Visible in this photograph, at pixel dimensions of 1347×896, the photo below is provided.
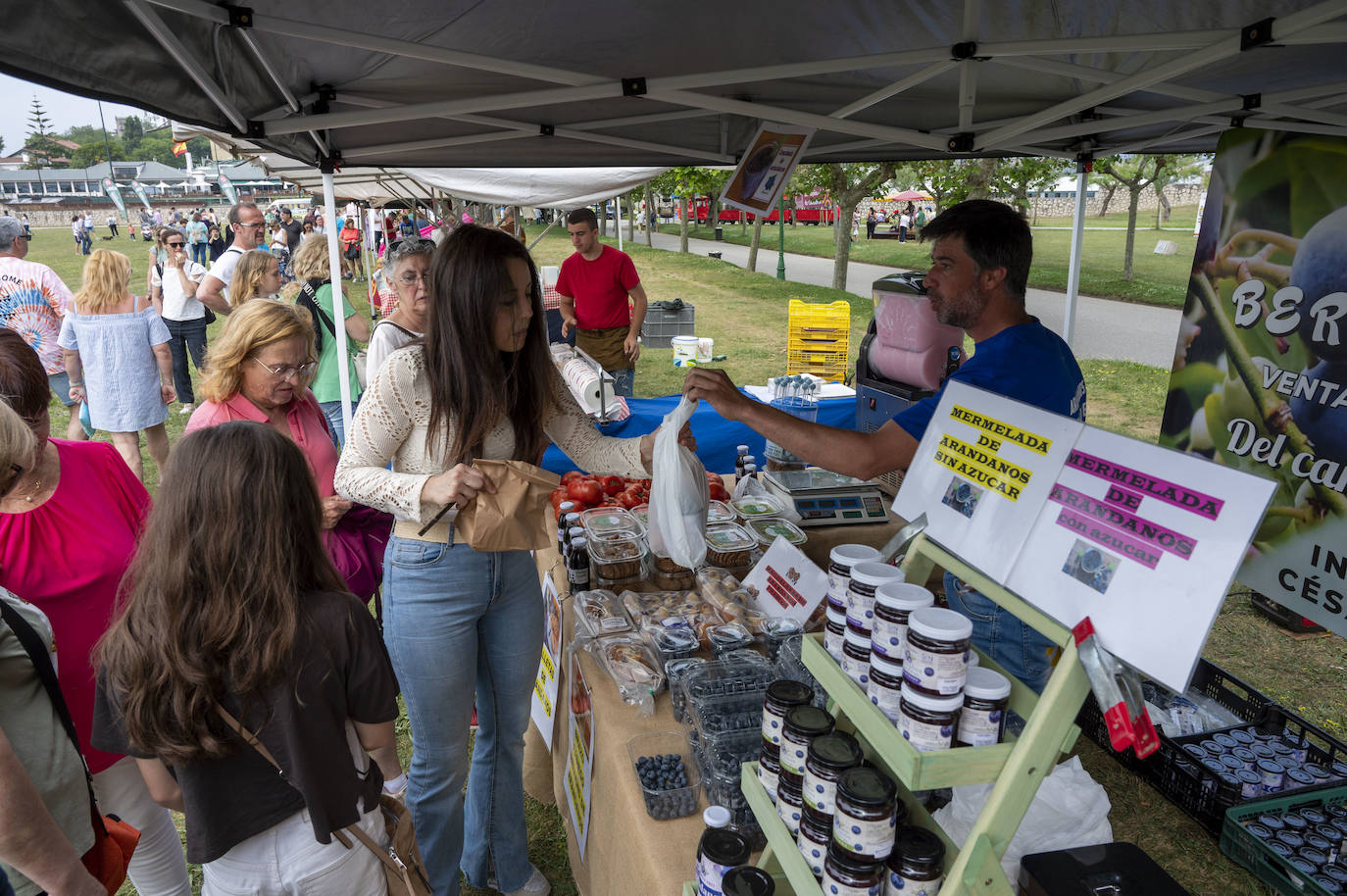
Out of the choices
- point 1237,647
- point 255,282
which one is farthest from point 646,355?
point 1237,647

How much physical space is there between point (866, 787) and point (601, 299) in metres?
6.13

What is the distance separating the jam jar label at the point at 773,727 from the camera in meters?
1.46

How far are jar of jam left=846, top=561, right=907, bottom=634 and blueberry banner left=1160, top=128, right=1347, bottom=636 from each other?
→ 7.29 ft

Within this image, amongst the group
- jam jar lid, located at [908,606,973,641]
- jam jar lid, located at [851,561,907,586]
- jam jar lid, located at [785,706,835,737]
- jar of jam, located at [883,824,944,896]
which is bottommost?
jar of jam, located at [883,824,944,896]

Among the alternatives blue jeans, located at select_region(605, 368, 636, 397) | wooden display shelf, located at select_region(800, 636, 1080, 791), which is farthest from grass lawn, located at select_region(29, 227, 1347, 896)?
blue jeans, located at select_region(605, 368, 636, 397)

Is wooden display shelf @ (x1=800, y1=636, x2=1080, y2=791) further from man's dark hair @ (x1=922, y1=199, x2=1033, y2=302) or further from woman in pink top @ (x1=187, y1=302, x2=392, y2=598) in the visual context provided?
woman in pink top @ (x1=187, y1=302, x2=392, y2=598)

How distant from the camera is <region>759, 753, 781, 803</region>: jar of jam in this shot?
4.84ft

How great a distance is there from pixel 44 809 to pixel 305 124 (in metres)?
2.15

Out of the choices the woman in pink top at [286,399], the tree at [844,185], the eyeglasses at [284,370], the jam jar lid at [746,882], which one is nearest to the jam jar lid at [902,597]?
the jam jar lid at [746,882]

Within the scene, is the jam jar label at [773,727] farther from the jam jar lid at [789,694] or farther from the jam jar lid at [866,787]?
the jam jar lid at [866,787]

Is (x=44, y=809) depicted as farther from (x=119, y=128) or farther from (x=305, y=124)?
(x=119, y=128)

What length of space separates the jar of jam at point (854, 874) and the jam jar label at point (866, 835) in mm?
19

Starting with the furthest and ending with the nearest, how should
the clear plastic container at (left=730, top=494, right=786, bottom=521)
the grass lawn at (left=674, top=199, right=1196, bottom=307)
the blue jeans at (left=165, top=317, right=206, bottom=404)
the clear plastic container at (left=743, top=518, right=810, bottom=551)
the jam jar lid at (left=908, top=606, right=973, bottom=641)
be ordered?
the grass lawn at (left=674, top=199, right=1196, bottom=307)
the blue jeans at (left=165, top=317, right=206, bottom=404)
the clear plastic container at (left=730, top=494, right=786, bottom=521)
the clear plastic container at (left=743, top=518, right=810, bottom=551)
the jam jar lid at (left=908, top=606, right=973, bottom=641)

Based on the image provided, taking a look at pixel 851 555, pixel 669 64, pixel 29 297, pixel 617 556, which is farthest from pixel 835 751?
pixel 29 297
